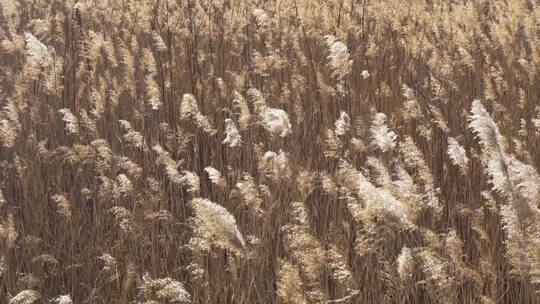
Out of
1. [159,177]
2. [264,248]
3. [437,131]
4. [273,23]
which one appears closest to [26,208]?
[159,177]

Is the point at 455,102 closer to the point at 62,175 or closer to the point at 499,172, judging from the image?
the point at 62,175

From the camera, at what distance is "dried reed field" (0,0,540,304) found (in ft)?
5.33

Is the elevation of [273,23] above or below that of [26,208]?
above

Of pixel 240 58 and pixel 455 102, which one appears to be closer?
pixel 455 102

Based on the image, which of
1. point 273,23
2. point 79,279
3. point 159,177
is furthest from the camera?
point 273,23

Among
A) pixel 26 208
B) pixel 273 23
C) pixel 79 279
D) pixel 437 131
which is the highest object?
pixel 273 23

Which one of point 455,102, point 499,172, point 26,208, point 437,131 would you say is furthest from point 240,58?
point 499,172

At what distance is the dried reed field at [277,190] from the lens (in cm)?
162

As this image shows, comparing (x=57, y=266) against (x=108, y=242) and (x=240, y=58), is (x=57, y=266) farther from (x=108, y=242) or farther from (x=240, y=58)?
(x=240, y=58)

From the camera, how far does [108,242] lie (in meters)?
2.36

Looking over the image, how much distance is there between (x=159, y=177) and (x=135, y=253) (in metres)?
0.58

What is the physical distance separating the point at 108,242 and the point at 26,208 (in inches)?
13.6

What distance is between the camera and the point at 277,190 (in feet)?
7.11

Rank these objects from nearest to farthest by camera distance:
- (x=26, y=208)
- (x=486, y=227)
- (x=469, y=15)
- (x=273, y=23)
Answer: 1. (x=486, y=227)
2. (x=26, y=208)
3. (x=469, y=15)
4. (x=273, y=23)
